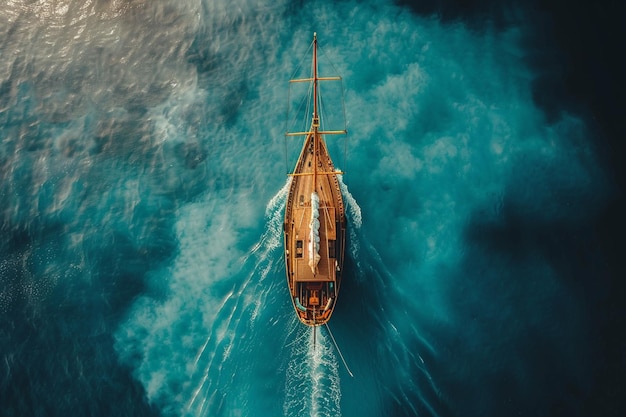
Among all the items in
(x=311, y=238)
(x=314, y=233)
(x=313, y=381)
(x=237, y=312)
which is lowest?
(x=313, y=381)

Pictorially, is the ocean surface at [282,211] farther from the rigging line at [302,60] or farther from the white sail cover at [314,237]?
the white sail cover at [314,237]

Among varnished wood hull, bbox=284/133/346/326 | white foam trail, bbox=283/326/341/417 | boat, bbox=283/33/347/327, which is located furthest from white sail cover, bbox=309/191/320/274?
white foam trail, bbox=283/326/341/417

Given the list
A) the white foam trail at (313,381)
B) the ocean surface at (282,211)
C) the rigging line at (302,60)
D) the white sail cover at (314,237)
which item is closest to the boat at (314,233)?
the white sail cover at (314,237)

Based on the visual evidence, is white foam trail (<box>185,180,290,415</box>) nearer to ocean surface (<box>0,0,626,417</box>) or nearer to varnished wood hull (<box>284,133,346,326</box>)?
ocean surface (<box>0,0,626,417</box>)

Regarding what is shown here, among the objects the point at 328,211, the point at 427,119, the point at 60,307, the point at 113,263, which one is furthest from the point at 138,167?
the point at 427,119

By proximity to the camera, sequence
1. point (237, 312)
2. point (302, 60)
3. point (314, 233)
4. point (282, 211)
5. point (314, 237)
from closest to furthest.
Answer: point (314, 237)
point (314, 233)
point (237, 312)
point (282, 211)
point (302, 60)

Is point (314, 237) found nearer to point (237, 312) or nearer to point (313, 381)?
point (237, 312)

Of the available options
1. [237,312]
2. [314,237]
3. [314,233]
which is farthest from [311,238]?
[237,312]
